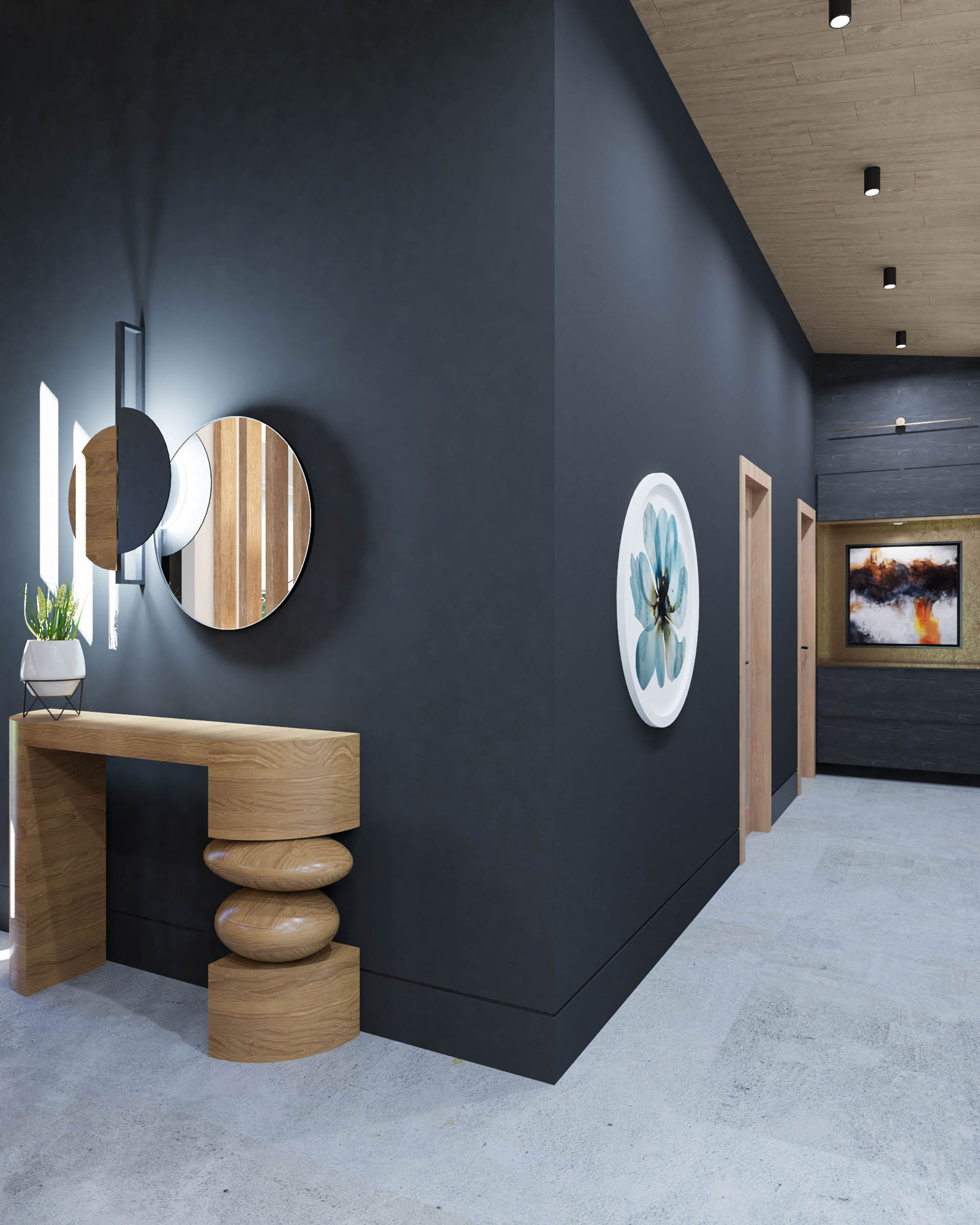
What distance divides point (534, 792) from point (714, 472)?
1.98 metres

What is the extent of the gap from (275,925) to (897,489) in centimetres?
540

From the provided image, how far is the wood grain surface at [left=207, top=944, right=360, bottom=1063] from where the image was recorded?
2.31 m

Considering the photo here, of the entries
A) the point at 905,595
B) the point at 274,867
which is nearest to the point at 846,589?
the point at 905,595

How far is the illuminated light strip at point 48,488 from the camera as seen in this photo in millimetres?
3186

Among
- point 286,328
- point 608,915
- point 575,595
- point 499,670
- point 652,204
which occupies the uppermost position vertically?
point 652,204

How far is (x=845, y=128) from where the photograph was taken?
3303mm

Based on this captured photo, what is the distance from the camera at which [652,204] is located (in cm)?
295

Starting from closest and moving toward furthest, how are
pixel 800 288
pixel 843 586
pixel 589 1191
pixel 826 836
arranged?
pixel 589 1191, pixel 826 836, pixel 800 288, pixel 843 586

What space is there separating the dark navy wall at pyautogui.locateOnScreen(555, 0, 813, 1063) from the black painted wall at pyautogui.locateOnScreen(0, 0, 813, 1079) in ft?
0.06

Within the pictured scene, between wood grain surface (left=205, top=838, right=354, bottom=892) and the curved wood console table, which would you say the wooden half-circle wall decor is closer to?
the curved wood console table

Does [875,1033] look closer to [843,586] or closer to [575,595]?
[575,595]

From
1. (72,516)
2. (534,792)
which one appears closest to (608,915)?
(534,792)

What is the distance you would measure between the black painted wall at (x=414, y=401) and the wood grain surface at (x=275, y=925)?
0.16 m

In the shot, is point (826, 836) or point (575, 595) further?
point (826, 836)
